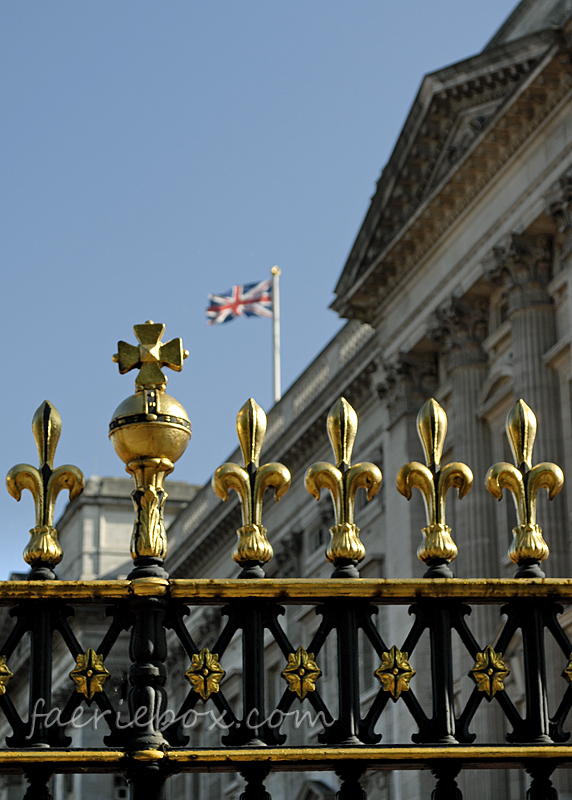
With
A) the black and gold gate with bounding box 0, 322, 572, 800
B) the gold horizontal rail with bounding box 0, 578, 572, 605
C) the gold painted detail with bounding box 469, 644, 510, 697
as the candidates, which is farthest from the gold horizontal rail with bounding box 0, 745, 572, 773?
the gold horizontal rail with bounding box 0, 578, 572, 605

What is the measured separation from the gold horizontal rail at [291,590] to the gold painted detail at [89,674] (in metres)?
0.25

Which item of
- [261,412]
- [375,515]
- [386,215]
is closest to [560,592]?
[261,412]

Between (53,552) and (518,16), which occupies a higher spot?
(518,16)

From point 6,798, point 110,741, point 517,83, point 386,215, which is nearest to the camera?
point 110,741

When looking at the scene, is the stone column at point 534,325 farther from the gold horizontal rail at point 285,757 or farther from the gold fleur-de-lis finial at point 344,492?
the gold horizontal rail at point 285,757

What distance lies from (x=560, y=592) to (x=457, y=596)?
0.45 metres

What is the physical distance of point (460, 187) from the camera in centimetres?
3228

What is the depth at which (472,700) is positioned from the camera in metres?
6.94

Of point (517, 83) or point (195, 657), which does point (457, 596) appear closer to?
point (195, 657)

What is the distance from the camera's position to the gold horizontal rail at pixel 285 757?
22.0 ft

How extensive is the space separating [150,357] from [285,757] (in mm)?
1869

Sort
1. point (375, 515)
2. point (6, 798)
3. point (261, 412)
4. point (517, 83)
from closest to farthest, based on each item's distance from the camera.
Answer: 1. point (261, 412)
2. point (517, 83)
3. point (375, 515)
4. point (6, 798)

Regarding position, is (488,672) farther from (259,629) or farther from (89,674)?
(89,674)

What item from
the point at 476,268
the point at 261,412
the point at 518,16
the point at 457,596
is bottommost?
the point at 457,596
